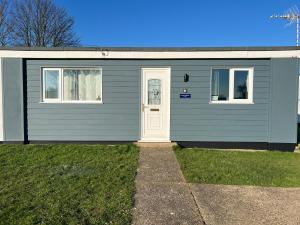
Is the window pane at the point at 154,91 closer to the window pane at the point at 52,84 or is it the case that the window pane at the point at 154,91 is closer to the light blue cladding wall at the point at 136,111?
the light blue cladding wall at the point at 136,111

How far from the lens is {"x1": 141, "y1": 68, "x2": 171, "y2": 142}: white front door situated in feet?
31.6

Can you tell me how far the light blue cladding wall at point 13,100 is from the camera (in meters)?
9.47

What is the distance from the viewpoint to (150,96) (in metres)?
9.71

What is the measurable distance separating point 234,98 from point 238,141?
4.57 ft

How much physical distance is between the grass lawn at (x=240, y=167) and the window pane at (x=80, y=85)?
3.26 metres

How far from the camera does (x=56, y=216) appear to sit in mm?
4195

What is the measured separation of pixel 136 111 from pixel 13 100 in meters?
3.95

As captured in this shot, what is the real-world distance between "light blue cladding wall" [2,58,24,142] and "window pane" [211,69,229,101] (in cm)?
615

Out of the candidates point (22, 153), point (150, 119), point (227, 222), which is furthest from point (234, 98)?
point (22, 153)

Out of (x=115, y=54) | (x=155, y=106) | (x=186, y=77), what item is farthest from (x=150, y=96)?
(x=115, y=54)

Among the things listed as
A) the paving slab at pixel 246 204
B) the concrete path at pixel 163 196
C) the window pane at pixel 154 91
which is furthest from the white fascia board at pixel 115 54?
the paving slab at pixel 246 204

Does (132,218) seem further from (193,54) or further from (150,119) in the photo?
(193,54)

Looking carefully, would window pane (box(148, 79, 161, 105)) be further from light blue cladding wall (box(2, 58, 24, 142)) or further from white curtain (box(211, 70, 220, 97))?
light blue cladding wall (box(2, 58, 24, 142))

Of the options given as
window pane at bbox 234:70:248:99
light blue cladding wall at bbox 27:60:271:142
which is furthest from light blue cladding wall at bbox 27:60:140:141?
window pane at bbox 234:70:248:99
